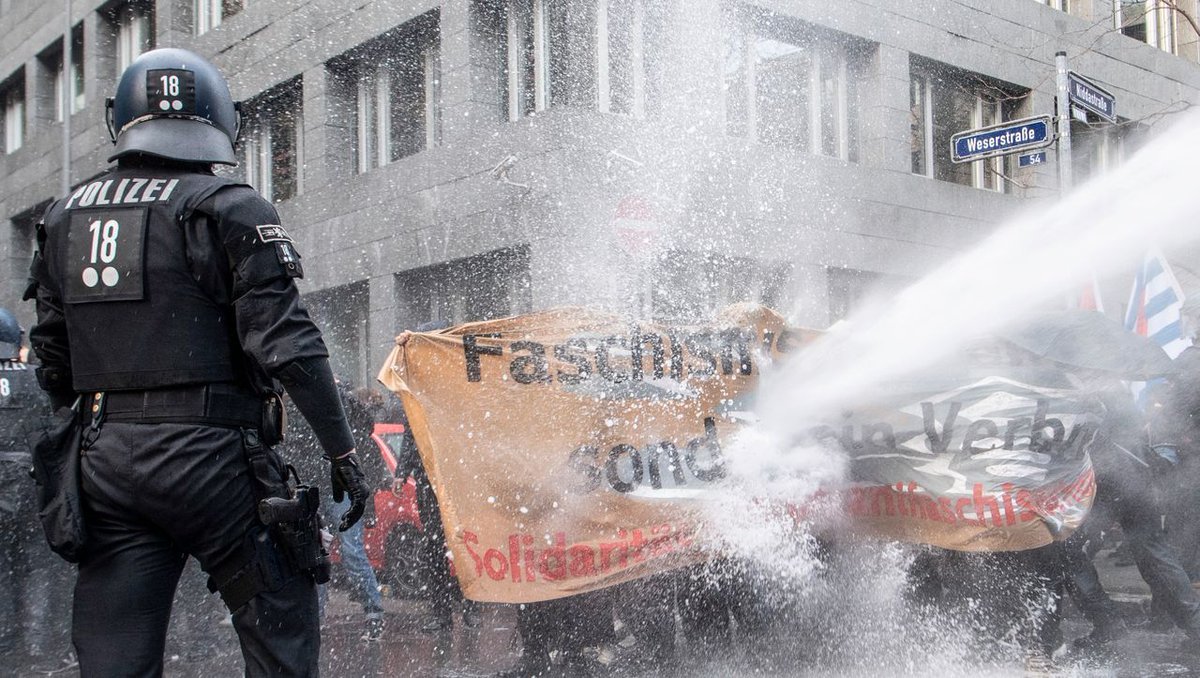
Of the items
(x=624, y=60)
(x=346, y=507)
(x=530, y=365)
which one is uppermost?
(x=624, y=60)

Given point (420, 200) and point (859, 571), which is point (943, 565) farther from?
point (420, 200)

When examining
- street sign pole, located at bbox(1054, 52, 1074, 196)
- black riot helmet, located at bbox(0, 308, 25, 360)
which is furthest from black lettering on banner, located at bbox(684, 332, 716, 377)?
street sign pole, located at bbox(1054, 52, 1074, 196)

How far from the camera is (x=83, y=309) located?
2.92 metres

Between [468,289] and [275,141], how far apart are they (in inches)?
207

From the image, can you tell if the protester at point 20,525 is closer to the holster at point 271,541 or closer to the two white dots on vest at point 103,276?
the two white dots on vest at point 103,276

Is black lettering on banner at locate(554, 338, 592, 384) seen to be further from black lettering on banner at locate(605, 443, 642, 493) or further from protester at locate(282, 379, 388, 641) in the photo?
protester at locate(282, 379, 388, 641)

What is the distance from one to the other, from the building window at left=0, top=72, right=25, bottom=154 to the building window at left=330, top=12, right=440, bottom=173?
14056 mm

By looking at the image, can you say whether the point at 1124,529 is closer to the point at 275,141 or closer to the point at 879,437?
the point at 879,437

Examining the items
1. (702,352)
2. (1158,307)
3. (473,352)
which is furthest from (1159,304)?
(473,352)

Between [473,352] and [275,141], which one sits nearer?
[473,352]

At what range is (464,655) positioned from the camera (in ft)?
19.8

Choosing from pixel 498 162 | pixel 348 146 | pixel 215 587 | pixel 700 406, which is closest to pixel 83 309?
pixel 215 587

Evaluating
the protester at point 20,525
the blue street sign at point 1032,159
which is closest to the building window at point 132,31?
the blue street sign at point 1032,159

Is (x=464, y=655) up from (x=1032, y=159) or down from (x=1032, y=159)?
down
